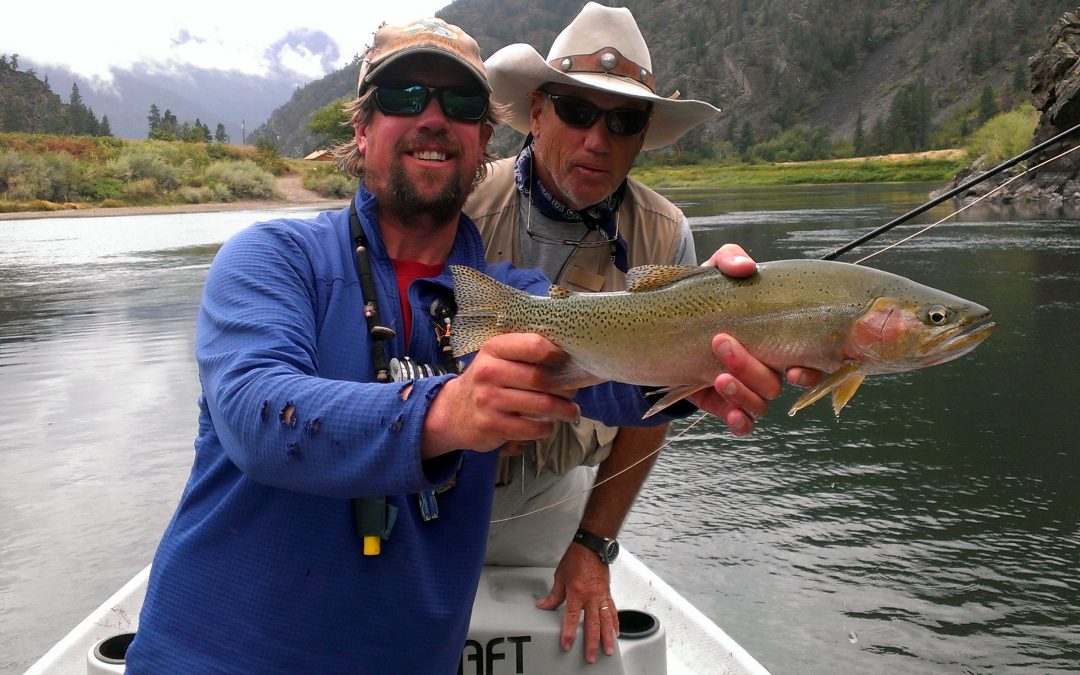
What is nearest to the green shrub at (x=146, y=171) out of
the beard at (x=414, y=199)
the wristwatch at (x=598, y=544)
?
the wristwatch at (x=598, y=544)

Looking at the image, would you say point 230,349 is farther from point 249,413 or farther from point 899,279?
point 899,279

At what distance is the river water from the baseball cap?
261 cm

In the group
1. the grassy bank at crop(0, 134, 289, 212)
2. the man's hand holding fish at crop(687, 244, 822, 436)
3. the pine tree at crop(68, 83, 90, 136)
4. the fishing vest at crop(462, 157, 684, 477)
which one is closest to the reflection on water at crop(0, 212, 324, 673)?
A: the fishing vest at crop(462, 157, 684, 477)

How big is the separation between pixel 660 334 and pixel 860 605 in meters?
4.65

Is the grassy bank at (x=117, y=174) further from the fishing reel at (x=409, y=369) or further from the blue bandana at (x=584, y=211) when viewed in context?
the fishing reel at (x=409, y=369)

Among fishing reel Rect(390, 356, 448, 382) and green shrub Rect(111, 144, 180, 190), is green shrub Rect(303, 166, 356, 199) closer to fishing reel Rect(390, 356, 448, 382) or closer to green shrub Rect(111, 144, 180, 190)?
green shrub Rect(111, 144, 180, 190)

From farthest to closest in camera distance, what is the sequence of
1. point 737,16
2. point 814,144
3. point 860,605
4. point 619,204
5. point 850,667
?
point 737,16 < point 814,144 < point 860,605 < point 850,667 < point 619,204

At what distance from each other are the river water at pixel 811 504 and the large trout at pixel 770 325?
2.35 meters

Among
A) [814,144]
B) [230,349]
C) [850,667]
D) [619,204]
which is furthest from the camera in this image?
[814,144]

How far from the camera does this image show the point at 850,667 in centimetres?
559

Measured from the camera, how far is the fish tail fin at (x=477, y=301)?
2.65 meters

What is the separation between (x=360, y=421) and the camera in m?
1.91

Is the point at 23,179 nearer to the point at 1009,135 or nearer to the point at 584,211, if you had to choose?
the point at 1009,135

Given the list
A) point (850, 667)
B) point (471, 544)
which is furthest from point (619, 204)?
point (850, 667)
